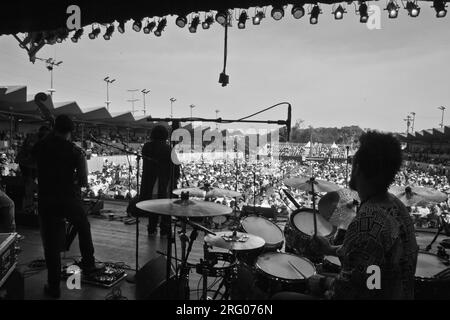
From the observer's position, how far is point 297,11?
176 inches

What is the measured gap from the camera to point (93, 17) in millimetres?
3471

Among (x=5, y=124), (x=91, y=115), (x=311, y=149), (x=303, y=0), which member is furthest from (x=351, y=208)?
(x=311, y=149)

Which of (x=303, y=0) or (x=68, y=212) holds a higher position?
(x=303, y=0)

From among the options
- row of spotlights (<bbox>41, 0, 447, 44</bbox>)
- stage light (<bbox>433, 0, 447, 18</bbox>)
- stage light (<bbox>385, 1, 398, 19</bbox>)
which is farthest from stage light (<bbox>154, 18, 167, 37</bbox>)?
stage light (<bbox>433, 0, 447, 18</bbox>)

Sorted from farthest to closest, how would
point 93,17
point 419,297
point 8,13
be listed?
point 93,17, point 8,13, point 419,297

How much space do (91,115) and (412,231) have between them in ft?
68.7

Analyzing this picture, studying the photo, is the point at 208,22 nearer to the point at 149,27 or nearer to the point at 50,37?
the point at 149,27

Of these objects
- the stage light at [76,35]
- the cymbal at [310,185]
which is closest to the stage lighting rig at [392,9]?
the cymbal at [310,185]

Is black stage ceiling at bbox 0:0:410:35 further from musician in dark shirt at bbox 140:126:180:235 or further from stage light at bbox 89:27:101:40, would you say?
stage light at bbox 89:27:101:40

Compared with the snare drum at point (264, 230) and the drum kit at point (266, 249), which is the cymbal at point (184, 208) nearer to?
the drum kit at point (266, 249)

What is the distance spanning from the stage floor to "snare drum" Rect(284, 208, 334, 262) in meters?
0.88

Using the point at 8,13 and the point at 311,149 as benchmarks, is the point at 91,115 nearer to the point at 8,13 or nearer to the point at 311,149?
the point at 8,13

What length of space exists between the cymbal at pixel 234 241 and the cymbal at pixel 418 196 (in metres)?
2.43
